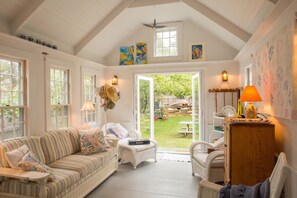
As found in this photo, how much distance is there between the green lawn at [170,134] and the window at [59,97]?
2.38 metres

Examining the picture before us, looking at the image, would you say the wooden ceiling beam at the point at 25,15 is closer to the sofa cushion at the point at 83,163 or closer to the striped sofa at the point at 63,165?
the striped sofa at the point at 63,165

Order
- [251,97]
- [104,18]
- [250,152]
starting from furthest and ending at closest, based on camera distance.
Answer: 1. [104,18]
2. [251,97]
3. [250,152]

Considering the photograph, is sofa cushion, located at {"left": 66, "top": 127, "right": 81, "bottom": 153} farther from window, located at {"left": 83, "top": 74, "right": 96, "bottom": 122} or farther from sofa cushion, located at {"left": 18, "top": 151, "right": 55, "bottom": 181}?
window, located at {"left": 83, "top": 74, "right": 96, "bottom": 122}

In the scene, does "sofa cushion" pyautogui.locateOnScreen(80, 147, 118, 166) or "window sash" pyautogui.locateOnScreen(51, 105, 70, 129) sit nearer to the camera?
"sofa cushion" pyautogui.locateOnScreen(80, 147, 118, 166)

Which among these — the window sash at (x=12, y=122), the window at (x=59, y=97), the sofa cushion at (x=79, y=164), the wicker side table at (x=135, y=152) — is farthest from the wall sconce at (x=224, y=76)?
the window sash at (x=12, y=122)

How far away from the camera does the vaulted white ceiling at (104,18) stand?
3033 millimetres

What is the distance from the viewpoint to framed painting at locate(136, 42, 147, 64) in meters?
5.55

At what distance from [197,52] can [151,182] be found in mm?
3348

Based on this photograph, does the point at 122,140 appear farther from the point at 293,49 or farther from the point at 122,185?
the point at 293,49

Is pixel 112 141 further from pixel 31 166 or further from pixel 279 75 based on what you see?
pixel 279 75

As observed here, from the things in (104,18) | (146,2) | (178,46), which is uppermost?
(146,2)

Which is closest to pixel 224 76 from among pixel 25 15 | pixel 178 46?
pixel 178 46

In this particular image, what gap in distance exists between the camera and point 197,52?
17.0 feet

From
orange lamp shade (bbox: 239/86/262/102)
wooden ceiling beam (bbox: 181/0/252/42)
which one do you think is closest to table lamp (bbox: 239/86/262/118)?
orange lamp shade (bbox: 239/86/262/102)
